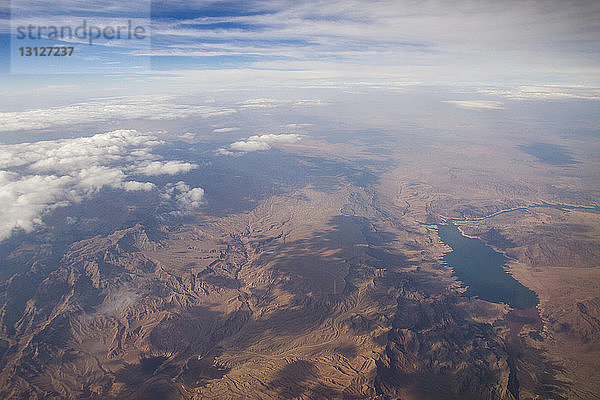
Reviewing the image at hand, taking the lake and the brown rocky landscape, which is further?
the lake

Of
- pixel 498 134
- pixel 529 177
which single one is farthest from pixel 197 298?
pixel 498 134

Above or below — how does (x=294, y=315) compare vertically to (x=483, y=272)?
below

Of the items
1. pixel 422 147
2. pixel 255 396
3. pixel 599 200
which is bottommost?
pixel 255 396

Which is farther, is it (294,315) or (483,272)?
(483,272)

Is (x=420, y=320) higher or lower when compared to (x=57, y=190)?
lower

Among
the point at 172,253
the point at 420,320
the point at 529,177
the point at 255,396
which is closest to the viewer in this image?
the point at 255,396

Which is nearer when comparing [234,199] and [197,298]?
[197,298]

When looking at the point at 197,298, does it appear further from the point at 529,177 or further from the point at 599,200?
the point at 529,177

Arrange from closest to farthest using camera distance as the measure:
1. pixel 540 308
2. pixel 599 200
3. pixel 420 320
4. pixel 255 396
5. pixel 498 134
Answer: pixel 255 396, pixel 420 320, pixel 540 308, pixel 599 200, pixel 498 134

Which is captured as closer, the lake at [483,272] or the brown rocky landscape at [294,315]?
the brown rocky landscape at [294,315]
